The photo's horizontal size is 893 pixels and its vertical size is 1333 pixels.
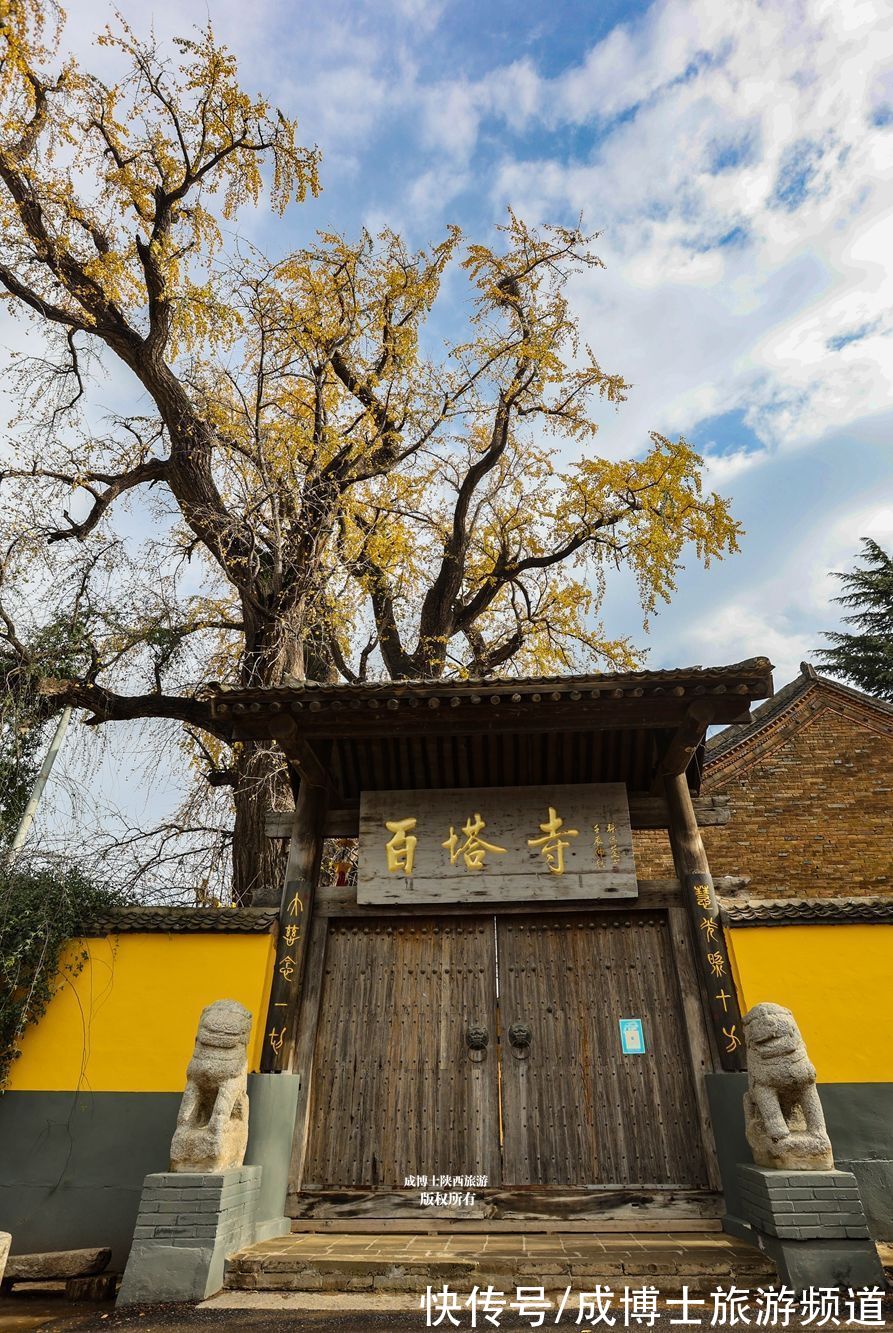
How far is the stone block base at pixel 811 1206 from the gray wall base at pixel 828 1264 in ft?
0.12

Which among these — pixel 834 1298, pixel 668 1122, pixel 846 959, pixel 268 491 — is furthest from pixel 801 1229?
pixel 268 491

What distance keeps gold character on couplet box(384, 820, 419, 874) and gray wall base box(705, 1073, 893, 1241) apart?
8.95ft

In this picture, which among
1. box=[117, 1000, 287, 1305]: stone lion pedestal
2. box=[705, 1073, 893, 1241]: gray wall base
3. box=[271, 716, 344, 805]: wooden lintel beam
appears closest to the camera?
box=[117, 1000, 287, 1305]: stone lion pedestal

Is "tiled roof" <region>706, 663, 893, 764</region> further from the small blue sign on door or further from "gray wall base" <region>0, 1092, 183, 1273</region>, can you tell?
"gray wall base" <region>0, 1092, 183, 1273</region>

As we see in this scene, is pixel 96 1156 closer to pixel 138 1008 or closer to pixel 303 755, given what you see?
pixel 138 1008

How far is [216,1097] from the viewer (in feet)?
15.4

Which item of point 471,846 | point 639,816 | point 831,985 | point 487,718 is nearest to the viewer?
point 831,985

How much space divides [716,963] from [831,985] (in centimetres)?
78

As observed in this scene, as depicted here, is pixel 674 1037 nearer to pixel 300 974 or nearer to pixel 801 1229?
pixel 801 1229

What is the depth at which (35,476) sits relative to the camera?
9094 millimetres

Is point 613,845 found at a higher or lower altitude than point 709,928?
higher

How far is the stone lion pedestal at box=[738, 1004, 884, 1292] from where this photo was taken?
3998 millimetres

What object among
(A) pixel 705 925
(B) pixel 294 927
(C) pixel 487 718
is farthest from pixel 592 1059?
(C) pixel 487 718

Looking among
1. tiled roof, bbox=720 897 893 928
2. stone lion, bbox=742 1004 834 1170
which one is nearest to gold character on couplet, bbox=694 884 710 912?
tiled roof, bbox=720 897 893 928
